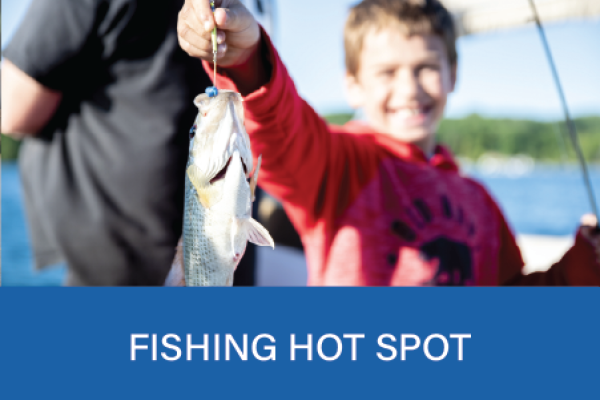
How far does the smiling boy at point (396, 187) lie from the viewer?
142 cm

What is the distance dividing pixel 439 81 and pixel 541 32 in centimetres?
44

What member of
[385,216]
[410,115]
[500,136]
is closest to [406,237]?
[385,216]

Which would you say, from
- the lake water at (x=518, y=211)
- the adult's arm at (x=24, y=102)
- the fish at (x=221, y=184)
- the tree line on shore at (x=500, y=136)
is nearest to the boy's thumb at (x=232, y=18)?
the fish at (x=221, y=184)

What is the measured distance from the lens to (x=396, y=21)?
1.55 m

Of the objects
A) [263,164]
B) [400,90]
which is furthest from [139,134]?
[400,90]

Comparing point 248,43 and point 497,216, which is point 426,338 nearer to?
point 497,216

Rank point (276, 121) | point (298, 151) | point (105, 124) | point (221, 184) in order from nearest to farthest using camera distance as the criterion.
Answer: point (221, 184) < point (276, 121) < point (298, 151) < point (105, 124)

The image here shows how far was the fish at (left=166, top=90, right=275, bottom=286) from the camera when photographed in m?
0.74

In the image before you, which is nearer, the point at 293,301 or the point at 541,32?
the point at 293,301

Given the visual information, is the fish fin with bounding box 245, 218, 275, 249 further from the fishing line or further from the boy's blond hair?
the fishing line

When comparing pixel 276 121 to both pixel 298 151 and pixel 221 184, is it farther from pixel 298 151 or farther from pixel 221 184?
pixel 221 184

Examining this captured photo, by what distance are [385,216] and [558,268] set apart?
776 millimetres

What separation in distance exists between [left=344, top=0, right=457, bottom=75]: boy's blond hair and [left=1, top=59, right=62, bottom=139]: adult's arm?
3.55ft

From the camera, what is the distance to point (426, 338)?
4.04 feet
